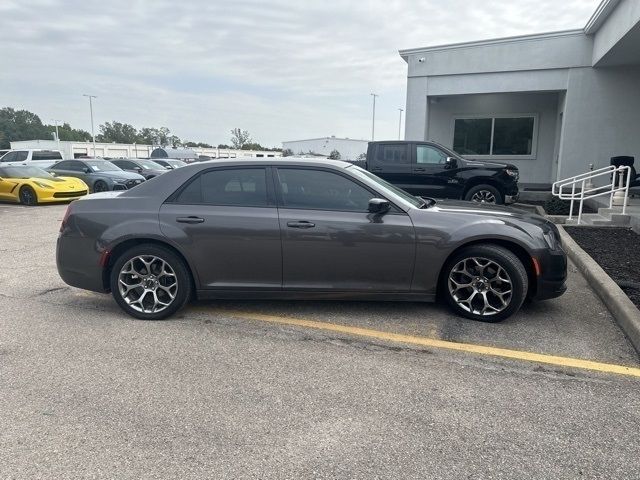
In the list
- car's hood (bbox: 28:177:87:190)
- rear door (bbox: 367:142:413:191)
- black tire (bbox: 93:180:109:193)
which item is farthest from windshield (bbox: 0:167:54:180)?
rear door (bbox: 367:142:413:191)

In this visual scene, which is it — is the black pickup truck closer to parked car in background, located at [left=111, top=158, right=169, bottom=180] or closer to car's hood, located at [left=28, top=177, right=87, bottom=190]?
car's hood, located at [left=28, top=177, right=87, bottom=190]

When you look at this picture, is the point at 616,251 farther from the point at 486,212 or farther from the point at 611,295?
the point at 486,212

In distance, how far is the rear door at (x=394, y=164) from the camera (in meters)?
10.8

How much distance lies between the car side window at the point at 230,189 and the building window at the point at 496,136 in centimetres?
1439

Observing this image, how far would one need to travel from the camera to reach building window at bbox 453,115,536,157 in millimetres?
16547

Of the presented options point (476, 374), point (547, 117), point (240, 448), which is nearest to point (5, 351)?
point (240, 448)

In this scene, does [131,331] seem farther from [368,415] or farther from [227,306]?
[368,415]

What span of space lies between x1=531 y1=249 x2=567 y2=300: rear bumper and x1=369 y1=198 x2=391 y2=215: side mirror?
4.63ft

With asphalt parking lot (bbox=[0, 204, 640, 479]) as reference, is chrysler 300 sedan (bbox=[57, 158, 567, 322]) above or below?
above

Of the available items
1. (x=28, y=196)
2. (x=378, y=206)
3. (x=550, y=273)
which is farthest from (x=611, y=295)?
(x=28, y=196)

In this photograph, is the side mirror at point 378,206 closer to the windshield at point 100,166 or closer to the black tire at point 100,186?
the black tire at point 100,186

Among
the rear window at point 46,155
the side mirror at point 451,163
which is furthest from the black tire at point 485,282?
the rear window at point 46,155

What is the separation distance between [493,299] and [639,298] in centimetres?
161

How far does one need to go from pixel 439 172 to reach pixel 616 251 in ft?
14.6
